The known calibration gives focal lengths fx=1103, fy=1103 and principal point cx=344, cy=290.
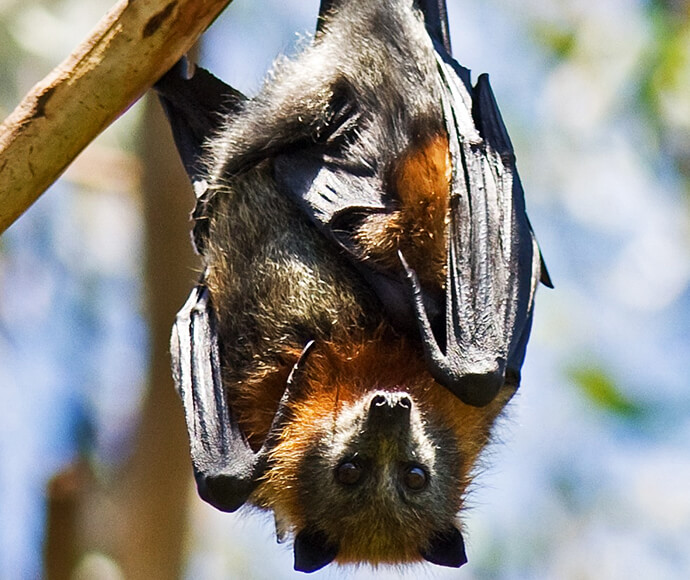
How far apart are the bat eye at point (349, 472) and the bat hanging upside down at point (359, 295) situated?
1 centimetres

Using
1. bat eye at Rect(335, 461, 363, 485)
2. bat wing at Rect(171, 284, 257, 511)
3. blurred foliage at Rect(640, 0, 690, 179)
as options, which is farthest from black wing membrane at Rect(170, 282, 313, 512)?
blurred foliage at Rect(640, 0, 690, 179)

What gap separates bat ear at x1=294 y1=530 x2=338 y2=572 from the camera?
Answer: 5328 mm

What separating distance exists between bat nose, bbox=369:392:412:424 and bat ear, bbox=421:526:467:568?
77cm

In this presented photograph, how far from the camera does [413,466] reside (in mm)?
5188

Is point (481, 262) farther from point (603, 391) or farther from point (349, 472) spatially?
point (603, 391)

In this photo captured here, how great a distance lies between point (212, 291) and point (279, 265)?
0.39m

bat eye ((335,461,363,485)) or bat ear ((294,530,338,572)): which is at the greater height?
bat eye ((335,461,363,485))

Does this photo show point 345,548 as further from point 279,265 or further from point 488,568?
point 488,568

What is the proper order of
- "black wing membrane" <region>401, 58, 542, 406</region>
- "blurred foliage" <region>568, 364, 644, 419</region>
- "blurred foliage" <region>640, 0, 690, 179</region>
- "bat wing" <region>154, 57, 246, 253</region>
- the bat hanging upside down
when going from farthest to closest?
1. "blurred foliage" <region>568, 364, 644, 419</region>
2. "blurred foliage" <region>640, 0, 690, 179</region>
3. "bat wing" <region>154, 57, 246, 253</region>
4. the bat hanging upside down
5. "black wing membrane" <region>401, 58, 542, 406</region>

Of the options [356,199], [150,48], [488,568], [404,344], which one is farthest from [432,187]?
[488,568]

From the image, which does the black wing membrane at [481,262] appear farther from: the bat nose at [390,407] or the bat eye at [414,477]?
the bat eye at [414,477]

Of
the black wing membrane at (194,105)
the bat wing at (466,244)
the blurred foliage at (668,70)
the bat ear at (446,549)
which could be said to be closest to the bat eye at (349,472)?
the bat ear at (446,549)

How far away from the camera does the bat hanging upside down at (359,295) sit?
16.8ft

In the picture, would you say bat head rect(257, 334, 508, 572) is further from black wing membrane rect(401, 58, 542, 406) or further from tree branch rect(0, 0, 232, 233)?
tree branch rect(0, 0, 232, 233)
